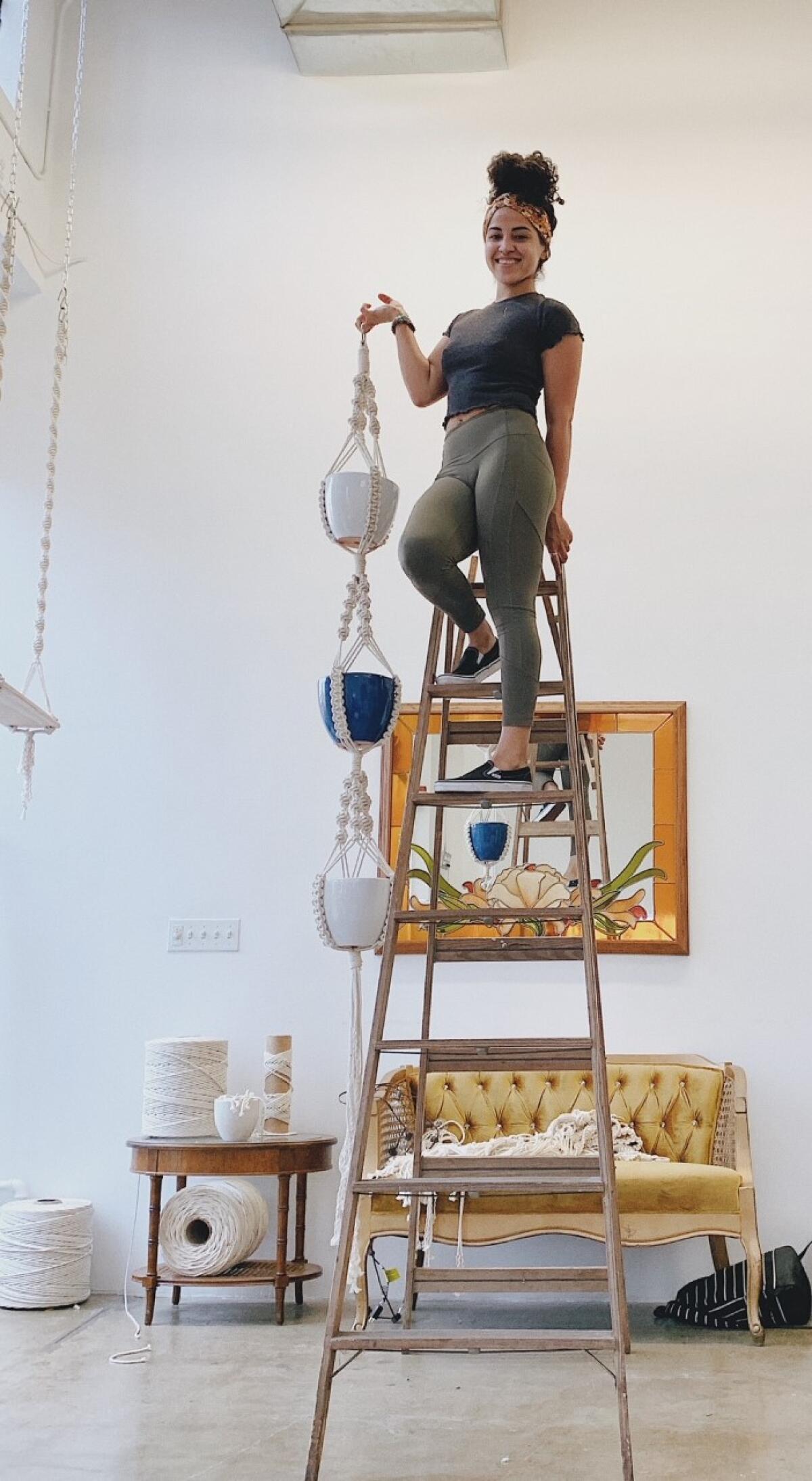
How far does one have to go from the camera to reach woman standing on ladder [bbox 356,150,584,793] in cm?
277

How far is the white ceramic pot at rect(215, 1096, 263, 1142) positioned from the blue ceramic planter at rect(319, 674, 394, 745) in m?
1.72

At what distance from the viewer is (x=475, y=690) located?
9.51ft

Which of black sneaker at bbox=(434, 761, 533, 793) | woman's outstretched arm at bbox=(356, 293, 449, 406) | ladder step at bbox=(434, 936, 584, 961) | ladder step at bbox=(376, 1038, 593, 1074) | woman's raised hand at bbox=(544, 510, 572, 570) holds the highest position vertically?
woman's outstretched arm at bbox=(356, 293, 449, 406)

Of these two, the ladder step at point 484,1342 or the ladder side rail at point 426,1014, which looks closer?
the ladder step at point 484,1342

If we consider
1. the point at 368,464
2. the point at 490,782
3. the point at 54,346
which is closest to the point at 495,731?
the point at 490,782

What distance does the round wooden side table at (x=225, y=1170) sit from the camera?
13.5ft

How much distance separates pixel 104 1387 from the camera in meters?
3.28

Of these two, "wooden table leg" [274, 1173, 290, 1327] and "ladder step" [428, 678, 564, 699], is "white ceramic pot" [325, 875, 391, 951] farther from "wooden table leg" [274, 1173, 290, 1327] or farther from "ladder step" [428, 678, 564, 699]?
"wooden table leg" [274, 1173, 290, 1327]

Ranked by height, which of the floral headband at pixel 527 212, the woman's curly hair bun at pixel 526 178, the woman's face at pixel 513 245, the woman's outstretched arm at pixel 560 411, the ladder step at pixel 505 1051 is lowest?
the ladder step at pixel 505 1051

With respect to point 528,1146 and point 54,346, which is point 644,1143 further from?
point 54,346

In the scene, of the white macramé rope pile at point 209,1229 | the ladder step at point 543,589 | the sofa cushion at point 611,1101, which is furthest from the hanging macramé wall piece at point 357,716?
the sofa cushion at point 611,1101

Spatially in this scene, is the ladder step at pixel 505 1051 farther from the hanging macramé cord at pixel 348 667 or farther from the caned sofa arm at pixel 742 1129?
the caned sofa arm at pixel 742 1129

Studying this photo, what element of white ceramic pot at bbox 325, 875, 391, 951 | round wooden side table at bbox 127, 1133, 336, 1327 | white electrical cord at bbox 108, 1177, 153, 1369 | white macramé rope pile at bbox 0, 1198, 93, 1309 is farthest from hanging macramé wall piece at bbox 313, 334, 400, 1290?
white macramé rope pile at bbox 0, 1198, 93, 1309

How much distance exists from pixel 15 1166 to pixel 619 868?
2.25 m
